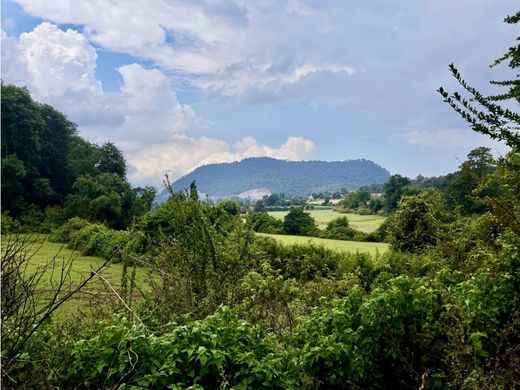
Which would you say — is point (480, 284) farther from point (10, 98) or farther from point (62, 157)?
point (62, 157)

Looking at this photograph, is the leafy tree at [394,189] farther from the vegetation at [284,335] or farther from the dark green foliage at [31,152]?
the vegetation at [284,335]

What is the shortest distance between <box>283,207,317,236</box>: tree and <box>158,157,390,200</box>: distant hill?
11615cm

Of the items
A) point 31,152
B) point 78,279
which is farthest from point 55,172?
point 78,279

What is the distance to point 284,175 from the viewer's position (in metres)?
180

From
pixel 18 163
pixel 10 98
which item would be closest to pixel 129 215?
pixel 18 163

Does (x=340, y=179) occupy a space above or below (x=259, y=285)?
above

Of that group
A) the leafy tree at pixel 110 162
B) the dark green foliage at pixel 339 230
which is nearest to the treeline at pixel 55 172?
the leafy tree at pixel 110 162

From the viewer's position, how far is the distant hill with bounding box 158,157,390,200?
157125mm

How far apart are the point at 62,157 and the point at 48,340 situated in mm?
35854

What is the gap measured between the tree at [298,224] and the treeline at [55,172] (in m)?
9.29

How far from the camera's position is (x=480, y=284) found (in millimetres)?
4152

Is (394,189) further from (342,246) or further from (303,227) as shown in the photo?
(342,246)

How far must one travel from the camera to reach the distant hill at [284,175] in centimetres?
15712

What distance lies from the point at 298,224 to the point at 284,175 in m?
153
